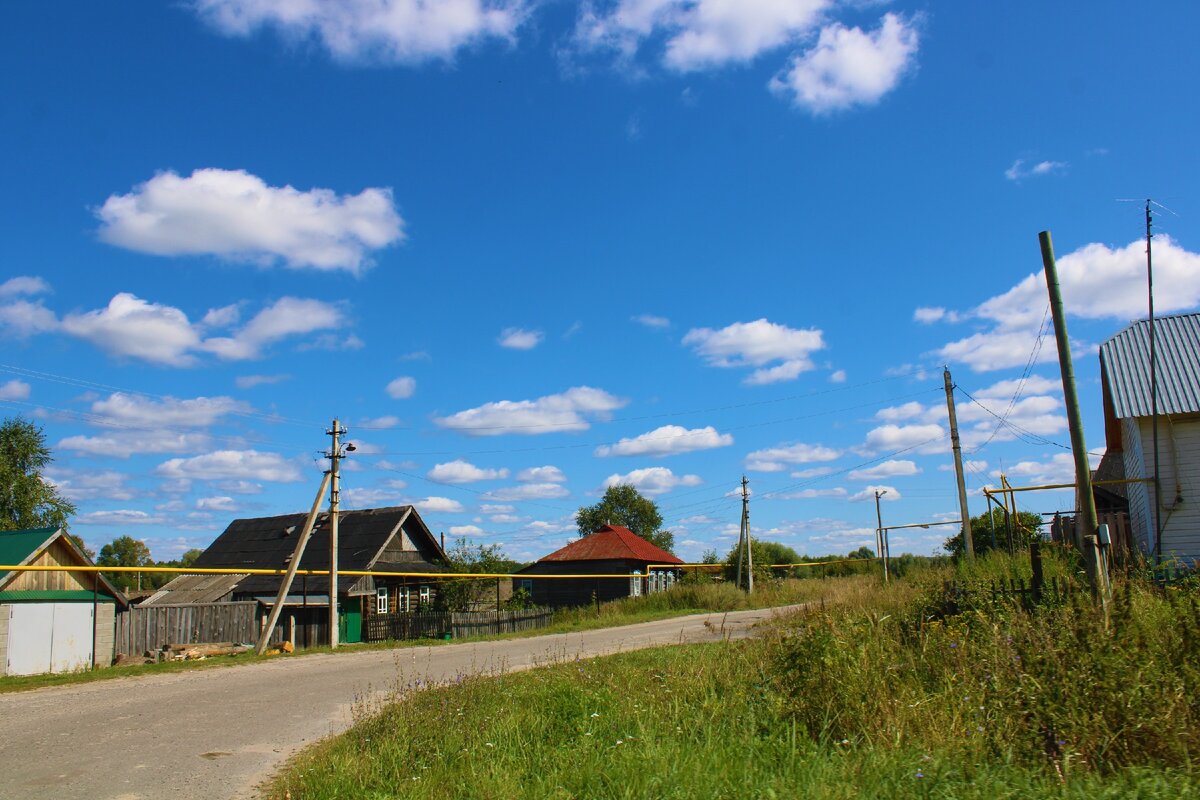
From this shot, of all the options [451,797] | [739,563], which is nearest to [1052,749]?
[451,797]

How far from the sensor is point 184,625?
23.1 metres

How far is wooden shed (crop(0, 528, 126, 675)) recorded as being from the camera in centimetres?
1791

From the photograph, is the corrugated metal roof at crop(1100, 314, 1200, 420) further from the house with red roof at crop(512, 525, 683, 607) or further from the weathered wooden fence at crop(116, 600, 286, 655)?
the house with red roof at crop(512, 525, 683, 607)

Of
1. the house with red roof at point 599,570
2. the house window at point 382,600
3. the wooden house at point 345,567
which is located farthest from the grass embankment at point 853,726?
the house with red roof at point 599,570

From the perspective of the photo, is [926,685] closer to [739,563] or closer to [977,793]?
[977,793]

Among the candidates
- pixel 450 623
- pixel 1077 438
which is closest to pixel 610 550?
pixel 450 623

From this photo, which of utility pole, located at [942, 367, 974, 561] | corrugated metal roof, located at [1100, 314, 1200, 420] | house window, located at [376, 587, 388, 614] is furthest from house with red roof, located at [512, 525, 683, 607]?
corrugated metal roof, located at [1100, 314, 1200, 420]

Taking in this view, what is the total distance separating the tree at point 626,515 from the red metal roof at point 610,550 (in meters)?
42.9

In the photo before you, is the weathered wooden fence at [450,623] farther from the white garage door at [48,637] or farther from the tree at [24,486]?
the tree at [24,486]

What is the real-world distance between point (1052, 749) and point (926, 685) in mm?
1709

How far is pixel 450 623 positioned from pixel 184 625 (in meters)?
8.47

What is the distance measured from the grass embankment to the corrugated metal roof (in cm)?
1052

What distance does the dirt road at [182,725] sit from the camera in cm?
684

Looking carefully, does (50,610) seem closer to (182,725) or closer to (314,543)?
(182,725)
